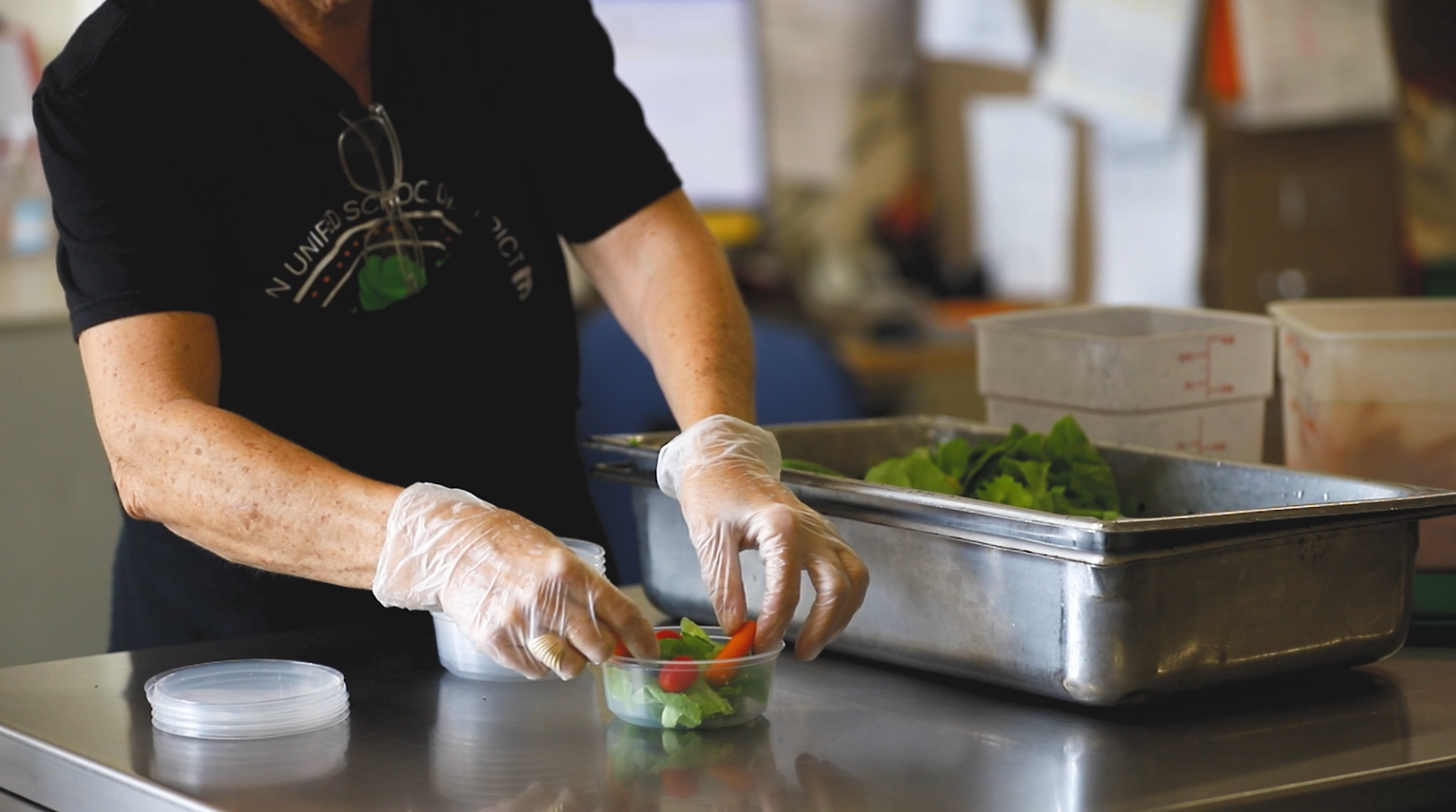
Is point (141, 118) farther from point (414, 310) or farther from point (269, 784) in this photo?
point (269, 784)

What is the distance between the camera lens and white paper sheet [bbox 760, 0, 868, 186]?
3.89 metres

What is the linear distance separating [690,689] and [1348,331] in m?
0.90

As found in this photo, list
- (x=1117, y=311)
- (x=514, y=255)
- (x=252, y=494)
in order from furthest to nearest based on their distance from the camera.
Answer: (x=1117, y=311) < (x=514, y=255) < (x=252, y=494)

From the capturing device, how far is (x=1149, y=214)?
3.64 metres

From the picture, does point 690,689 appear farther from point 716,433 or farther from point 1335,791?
point 1335,791

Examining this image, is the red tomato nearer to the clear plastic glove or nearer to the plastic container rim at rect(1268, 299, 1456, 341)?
the clear plastic glove

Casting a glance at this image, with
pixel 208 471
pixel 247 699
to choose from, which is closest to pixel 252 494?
pixel 208 471

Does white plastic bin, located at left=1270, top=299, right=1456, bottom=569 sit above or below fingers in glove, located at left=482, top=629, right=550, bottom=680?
above

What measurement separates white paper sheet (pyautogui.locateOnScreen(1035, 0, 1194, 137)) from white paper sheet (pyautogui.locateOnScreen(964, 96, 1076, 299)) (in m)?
0.10

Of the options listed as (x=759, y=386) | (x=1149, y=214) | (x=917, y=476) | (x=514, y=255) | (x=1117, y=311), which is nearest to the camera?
(x=917, y=476)

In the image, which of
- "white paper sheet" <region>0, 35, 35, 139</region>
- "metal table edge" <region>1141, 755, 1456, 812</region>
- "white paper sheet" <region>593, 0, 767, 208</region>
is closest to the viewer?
"metal table edge" <region>1141, 755, 1456, 812</region>

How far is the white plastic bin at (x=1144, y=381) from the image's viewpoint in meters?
1.51

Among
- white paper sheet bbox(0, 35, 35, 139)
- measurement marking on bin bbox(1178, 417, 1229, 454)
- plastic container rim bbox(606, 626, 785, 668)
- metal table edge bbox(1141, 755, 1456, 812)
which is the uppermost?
white paper sheet bbox(0, 35, 35, 139)

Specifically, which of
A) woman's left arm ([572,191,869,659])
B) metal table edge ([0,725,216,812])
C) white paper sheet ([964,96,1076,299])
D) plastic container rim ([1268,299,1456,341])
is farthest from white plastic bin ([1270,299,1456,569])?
white paper sheet ([964,96,1076,299])
